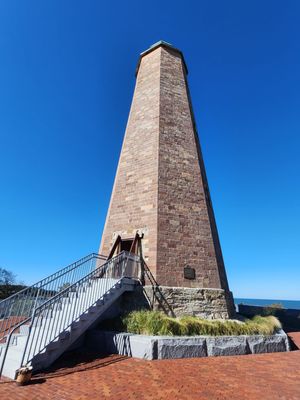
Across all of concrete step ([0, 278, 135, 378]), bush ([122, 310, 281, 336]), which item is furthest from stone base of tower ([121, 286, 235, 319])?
bush ([122, 310, 281, 336])

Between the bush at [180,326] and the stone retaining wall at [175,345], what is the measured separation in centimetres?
37

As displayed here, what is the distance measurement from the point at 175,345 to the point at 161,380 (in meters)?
1.69

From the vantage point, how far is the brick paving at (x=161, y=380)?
460 centimetres

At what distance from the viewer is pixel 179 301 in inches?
372

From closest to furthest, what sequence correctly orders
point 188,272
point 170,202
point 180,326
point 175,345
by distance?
point 175,345
point 180,326
point 188,272
point 170,202

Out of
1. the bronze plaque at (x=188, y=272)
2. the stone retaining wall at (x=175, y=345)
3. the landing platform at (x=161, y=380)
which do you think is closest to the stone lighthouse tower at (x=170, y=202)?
the bronze plaque at (x=188, y=272)

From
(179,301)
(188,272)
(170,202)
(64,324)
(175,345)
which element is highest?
(170,202)

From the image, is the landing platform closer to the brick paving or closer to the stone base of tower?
the brick paving

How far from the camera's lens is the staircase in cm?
557

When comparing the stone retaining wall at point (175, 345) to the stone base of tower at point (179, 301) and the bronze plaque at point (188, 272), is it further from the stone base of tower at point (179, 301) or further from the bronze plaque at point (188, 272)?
the bronze plaque at point (188, 272)

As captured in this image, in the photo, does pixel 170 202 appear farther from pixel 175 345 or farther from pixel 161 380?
pixel 161 380

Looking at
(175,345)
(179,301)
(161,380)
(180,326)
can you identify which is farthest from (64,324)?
(179,301)

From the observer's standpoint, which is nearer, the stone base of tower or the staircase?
the staircase

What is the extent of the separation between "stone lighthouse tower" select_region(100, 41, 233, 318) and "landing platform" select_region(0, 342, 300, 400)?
3010 millimetres
